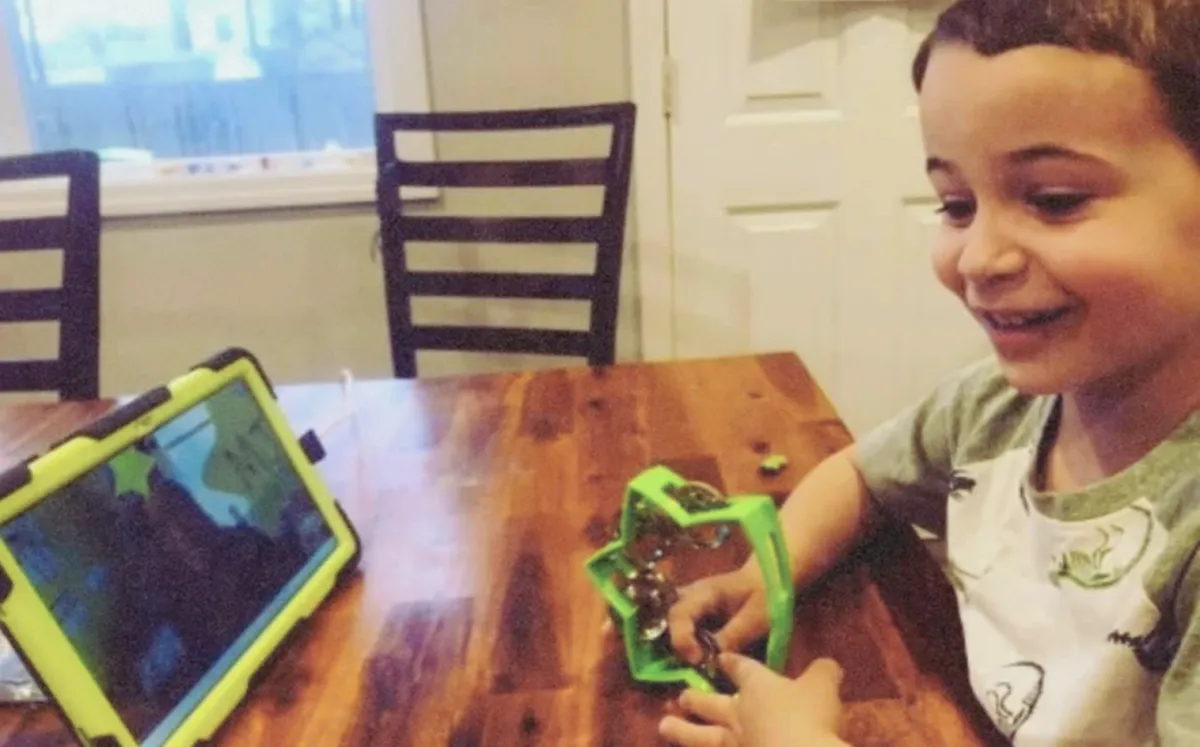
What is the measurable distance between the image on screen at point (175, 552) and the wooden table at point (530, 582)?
0.05m

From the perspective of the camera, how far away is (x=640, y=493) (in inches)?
29.3

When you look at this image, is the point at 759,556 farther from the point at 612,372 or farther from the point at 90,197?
the point at 90,197

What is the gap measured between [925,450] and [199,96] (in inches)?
77.9

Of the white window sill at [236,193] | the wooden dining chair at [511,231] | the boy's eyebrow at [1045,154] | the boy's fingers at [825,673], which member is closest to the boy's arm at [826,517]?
the boy's fingers at [825,673]

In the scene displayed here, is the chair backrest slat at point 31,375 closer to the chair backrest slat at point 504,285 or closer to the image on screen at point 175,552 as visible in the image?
the chair backrest slat at point 504,285

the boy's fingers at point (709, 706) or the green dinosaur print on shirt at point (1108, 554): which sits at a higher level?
the green dinosaur print on shirt at point (1108, 554)

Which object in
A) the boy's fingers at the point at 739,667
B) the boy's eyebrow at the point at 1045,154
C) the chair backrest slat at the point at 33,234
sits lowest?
the boy's fingers at the point at 739,667

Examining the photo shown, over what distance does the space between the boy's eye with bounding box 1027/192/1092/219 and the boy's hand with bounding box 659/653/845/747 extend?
31 centimetres

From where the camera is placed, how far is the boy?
0.60 m

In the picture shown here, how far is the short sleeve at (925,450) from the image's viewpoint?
2.88 ft

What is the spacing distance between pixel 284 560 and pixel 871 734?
442 millimetres

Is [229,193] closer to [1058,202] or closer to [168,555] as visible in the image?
[168,555]

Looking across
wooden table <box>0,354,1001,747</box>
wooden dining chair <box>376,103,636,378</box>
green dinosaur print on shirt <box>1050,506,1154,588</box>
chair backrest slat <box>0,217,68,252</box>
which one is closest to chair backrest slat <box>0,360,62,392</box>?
chair backrest slat <box>0,217,68,252</box>

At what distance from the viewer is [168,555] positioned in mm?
736
